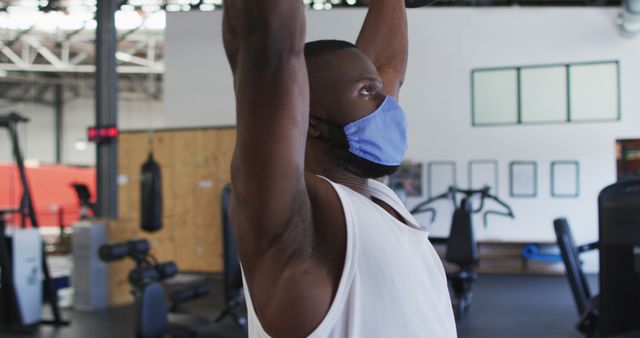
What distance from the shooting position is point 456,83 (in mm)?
8102

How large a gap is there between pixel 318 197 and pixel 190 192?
7.58 meters

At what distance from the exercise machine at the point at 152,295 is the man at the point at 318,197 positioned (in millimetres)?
3502

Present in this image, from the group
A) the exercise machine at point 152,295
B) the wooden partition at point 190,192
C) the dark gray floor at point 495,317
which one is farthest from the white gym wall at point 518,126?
the exercise machine at point 152,295

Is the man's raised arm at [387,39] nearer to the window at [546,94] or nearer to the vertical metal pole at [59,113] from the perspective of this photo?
the window at [546,94]

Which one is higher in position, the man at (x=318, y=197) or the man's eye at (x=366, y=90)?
the man's eye at (x=366, y=90)

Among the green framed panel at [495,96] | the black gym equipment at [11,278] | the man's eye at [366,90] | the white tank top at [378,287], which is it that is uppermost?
the green framed panel at [495,96]

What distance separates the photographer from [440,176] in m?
8.09

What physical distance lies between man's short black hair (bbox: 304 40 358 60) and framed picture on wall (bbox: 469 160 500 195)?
24.4 ft

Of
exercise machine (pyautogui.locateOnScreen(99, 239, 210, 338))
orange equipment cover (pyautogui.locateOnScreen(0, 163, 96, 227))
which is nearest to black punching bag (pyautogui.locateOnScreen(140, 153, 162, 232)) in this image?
A: exercise machine (pyautogui.locateOnScreen(99, 239, 210, 338))

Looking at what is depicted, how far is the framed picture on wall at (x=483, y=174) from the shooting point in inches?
314

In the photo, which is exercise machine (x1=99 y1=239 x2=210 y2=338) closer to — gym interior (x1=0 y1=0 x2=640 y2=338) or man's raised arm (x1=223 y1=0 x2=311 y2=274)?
gym interior (x1=0 y1=0 x2=640 y2=338)

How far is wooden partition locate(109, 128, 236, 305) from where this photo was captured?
7934mm

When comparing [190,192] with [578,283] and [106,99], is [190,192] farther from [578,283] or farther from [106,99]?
[578,283]

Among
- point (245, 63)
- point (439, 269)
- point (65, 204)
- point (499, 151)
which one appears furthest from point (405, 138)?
point (65, 204)
